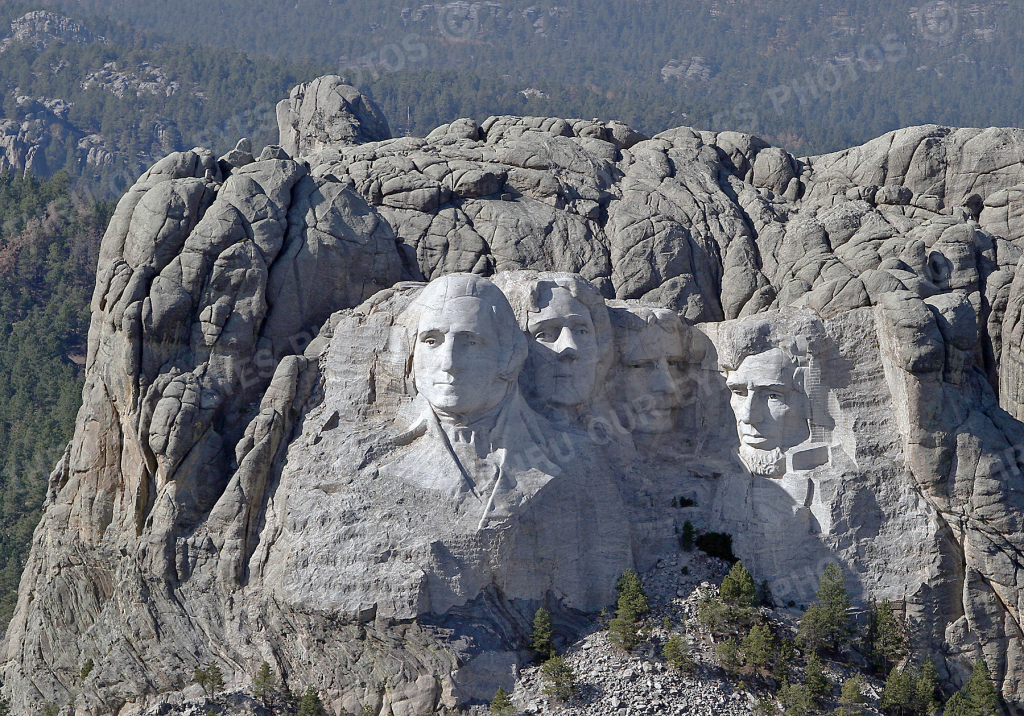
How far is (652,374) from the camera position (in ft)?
131

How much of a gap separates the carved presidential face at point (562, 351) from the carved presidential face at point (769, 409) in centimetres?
442

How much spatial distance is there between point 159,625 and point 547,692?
37.8ft

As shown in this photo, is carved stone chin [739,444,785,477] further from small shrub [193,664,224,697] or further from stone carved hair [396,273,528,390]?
small shrub [193,664,224,697]

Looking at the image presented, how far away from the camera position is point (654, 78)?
17812 cm

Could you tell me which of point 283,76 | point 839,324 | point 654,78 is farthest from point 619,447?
point 654,78

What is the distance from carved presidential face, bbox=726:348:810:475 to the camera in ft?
127

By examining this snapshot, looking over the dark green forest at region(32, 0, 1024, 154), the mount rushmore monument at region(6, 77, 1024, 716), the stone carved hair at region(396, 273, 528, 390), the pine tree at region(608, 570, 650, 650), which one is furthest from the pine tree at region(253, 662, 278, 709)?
the dark green forest at region(32, 0, 1024, 154)

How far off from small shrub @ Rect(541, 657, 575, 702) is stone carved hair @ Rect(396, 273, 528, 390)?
25.8 feet

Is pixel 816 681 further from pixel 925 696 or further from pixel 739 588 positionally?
pixel 925 696

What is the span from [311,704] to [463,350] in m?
10.2

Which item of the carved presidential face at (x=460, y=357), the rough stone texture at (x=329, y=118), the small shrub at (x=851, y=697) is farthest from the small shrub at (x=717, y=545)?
the rough stone texture at (x=329, y=118)

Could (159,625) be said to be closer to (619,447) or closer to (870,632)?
(619,447)

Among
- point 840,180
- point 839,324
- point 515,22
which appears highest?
point 515,22

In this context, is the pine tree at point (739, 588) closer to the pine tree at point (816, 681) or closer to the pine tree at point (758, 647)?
the pine tree at point (758, 647)
